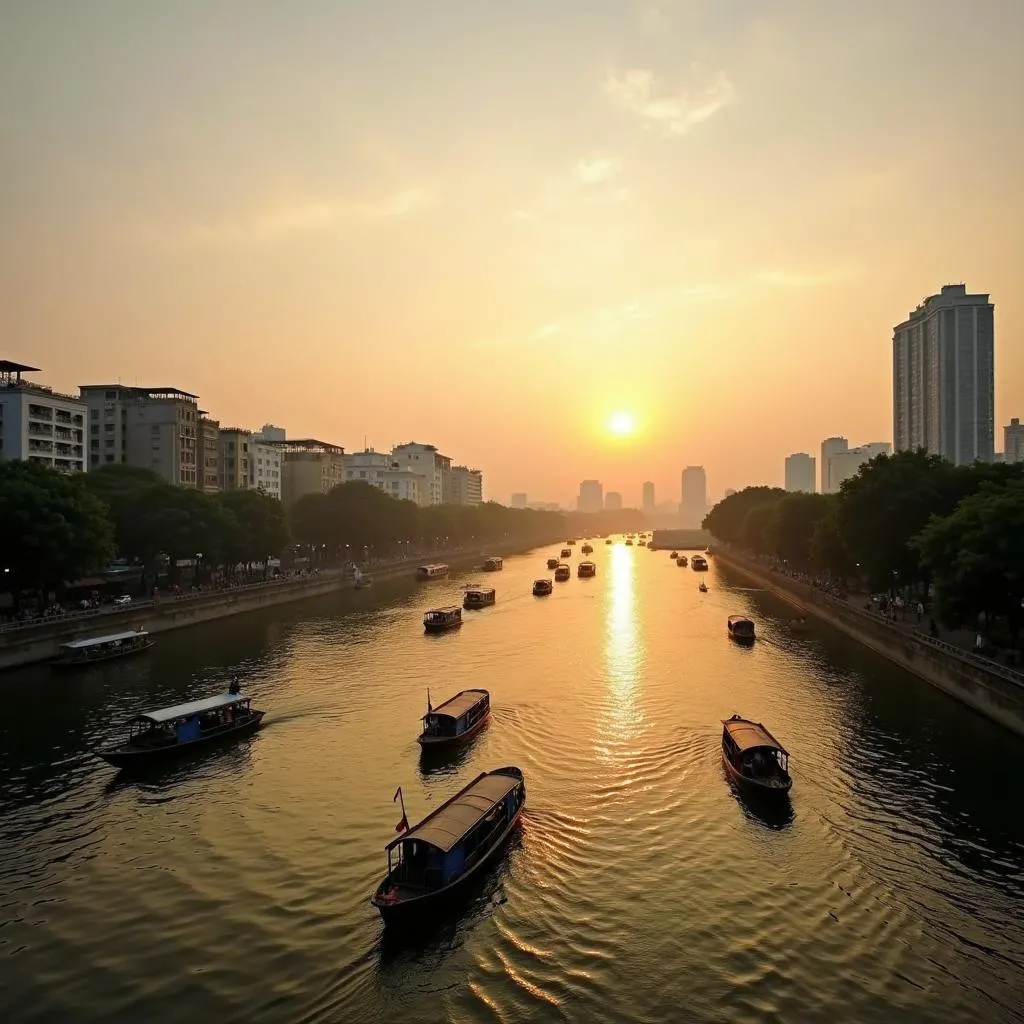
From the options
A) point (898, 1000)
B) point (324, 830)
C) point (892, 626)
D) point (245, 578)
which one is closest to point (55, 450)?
point (245, 578)

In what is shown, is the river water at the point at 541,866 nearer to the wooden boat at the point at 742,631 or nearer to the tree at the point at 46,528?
the tree at the point at 46,528

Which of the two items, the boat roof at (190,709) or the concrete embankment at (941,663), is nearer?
the boat roof at (190,709)

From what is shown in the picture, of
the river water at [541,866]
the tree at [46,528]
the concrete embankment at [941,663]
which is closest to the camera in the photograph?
the river water at [541,866]

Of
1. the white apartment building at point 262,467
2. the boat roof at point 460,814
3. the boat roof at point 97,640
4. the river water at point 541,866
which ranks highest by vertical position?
the white apartment building at point 262,467

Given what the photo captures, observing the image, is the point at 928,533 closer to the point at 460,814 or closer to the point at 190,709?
the point at 460,814

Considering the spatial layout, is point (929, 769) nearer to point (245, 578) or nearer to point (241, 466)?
point (245, 578)

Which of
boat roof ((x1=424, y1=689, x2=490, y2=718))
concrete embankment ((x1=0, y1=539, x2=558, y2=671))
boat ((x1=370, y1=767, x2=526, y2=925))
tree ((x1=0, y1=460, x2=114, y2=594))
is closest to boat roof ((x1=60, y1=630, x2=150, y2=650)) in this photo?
concrete embankment ((x1=0, y1=539, x2=558, y2=671))

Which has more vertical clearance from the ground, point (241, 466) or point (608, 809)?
point (241, 466)

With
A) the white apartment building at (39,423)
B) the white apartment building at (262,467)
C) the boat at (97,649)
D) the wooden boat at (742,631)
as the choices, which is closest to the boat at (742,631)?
the wooden boat at (742,631)

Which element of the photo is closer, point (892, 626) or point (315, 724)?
point (315, 724)
